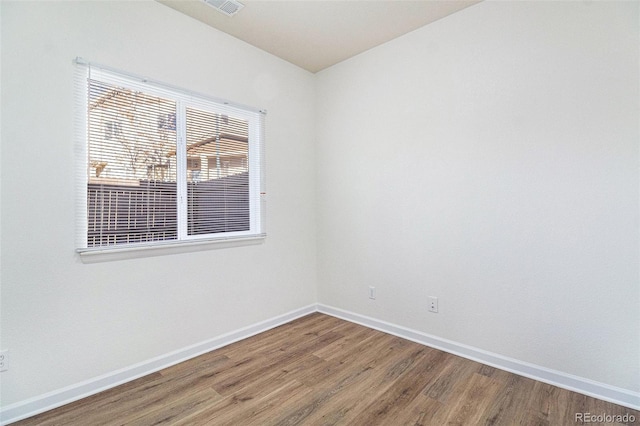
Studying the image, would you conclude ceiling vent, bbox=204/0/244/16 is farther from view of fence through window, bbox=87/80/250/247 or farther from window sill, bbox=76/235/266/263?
window sill, bbox=76/235/266/263

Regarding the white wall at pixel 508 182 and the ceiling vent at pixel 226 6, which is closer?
the white wall at pixel 508 182

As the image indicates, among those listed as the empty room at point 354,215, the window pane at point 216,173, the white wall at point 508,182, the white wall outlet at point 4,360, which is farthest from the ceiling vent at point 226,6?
the white wall outlet at point 4,360

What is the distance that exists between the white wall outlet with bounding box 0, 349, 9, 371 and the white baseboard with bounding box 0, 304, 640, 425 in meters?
0.24

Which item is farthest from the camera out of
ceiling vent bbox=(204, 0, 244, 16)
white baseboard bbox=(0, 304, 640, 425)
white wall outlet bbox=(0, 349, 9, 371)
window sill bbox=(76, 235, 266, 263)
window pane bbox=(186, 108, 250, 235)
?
window pane bbox=(186, 108, 250, 235)

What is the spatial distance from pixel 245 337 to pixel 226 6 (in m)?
2.87

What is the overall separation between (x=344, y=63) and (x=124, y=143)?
92.2 inches

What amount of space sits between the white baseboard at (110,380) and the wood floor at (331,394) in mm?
52

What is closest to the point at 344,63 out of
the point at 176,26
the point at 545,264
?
the point at 176,26

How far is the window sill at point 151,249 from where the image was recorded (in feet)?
6.86

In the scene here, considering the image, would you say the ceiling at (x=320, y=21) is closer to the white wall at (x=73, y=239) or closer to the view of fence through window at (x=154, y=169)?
the white wall at (x=73, y=239)

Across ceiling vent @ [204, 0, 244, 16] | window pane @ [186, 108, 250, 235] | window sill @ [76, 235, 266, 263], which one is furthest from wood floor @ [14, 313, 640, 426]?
ceiling vent @ [204, 0, 244, 16]

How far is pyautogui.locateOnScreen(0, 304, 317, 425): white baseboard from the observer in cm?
183

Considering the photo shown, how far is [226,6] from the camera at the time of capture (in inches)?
95.4

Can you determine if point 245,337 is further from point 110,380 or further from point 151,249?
point 151,249
